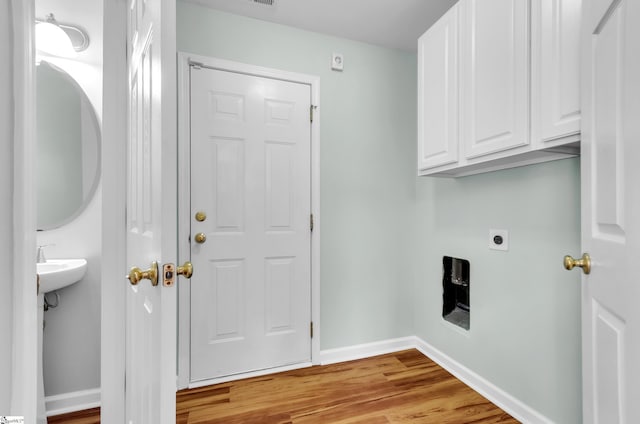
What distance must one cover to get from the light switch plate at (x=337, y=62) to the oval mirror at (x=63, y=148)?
1642 millimetres

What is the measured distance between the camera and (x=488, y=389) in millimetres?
1859

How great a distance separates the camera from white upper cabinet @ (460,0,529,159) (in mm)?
1359

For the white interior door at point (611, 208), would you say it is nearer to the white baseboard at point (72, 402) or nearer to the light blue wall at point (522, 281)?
the light blue wall at point (522, 281)

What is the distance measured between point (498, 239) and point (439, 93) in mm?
948

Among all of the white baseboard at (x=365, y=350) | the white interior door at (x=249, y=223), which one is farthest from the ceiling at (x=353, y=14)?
the white baseboard at (x=365, y=350)

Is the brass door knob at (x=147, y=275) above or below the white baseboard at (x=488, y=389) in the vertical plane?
above

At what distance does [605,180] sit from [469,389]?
64.7 inches

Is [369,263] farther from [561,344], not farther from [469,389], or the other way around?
[561,344]

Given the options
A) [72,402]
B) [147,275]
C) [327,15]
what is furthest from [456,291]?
[72,402]

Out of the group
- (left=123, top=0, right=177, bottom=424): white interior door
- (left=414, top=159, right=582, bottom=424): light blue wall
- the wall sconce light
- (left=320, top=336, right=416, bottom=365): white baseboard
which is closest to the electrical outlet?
(left=414, top=159, right=582, bottom=424): light blue wall

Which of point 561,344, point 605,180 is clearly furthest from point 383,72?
point 561,344

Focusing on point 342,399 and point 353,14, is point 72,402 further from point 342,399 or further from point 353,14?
point 353,14

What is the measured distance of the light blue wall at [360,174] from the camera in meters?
2.31

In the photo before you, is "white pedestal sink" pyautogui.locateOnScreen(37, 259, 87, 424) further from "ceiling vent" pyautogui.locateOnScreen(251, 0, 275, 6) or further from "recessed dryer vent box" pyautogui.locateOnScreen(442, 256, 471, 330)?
"recessed dryer vent box" pyautogui.locateOnScreen(442, 256, 471, 330)
